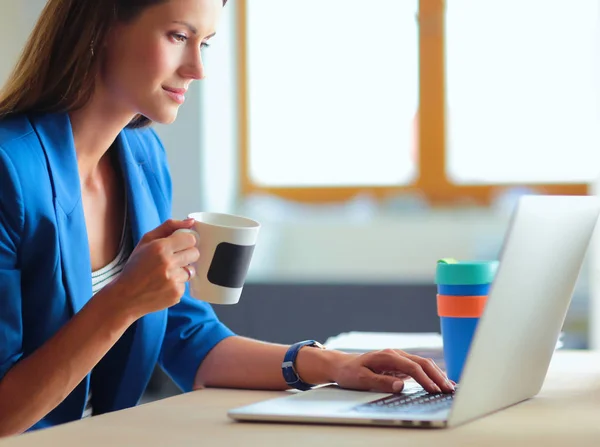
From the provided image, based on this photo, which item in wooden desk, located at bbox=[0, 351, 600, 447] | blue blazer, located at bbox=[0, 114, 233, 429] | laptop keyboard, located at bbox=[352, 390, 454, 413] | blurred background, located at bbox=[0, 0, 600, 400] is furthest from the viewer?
blurred background, located at bbox=[0, 0, 600, 400]

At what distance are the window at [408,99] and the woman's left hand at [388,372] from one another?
2296 mm

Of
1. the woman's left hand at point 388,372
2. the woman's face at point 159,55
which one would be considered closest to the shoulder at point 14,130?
the woman's face at point 159,55

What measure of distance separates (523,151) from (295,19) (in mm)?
991

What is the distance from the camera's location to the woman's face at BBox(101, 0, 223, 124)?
4.24 feet

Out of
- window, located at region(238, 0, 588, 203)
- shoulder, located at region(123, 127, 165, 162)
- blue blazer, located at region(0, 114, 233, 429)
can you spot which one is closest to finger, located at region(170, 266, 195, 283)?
blue blazer, located at region(0, 114, 233, 429)

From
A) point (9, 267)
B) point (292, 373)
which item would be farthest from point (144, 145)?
point (292, 373)

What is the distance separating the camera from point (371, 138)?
3.42 meters

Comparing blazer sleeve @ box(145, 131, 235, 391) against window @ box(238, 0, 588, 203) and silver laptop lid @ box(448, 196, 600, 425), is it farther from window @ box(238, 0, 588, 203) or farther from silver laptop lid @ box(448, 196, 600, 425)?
window @ box(238, 0, 588, 203)

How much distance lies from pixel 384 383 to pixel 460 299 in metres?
0.14

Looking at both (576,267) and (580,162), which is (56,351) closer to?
(576,267)

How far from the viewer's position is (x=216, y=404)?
1.07m

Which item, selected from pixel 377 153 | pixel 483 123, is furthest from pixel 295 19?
pixel 483 123

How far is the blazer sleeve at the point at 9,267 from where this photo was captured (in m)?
1.15

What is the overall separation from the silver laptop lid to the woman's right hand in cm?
39
